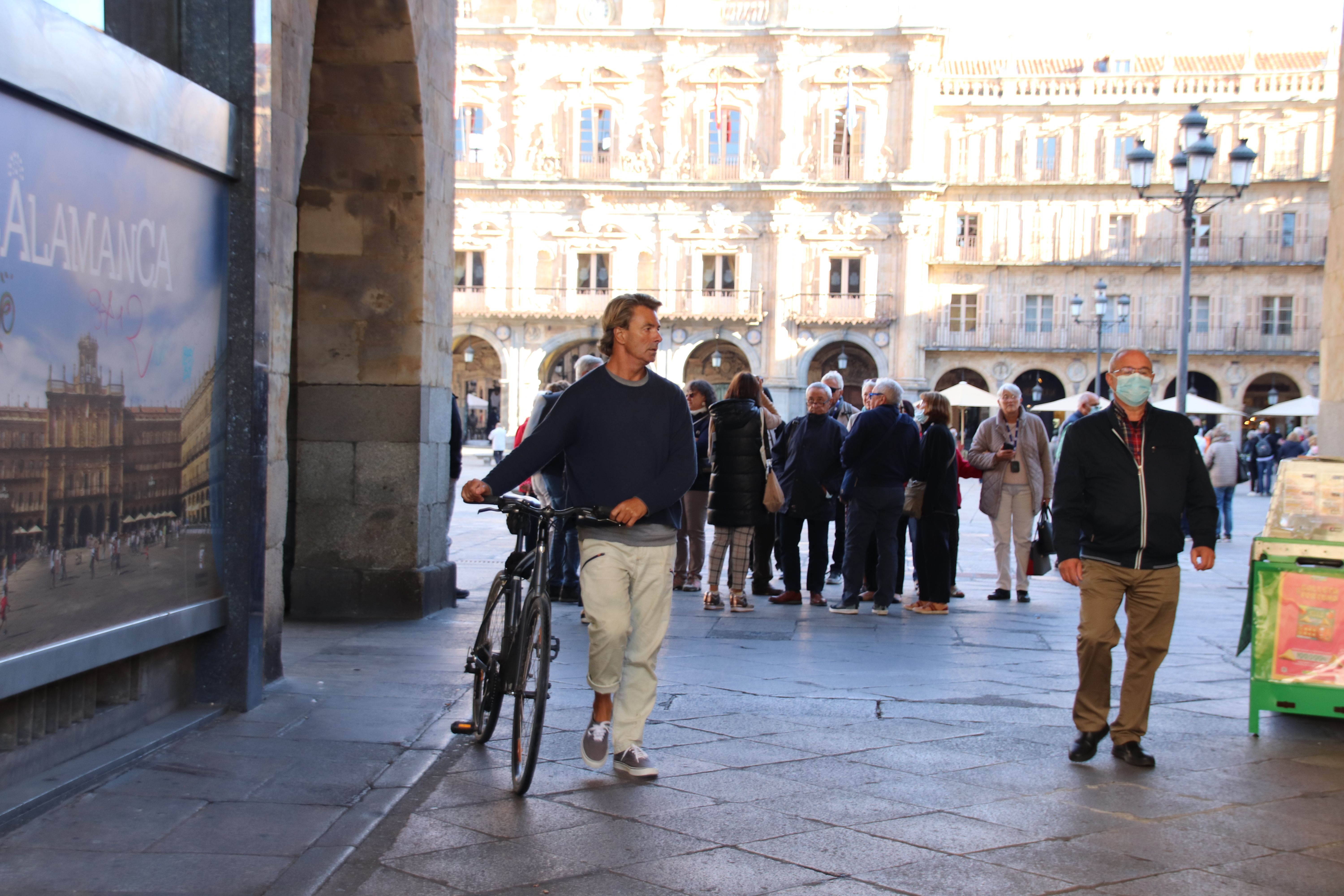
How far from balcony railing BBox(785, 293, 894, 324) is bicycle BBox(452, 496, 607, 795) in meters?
36.1

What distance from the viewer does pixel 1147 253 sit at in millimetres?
42531

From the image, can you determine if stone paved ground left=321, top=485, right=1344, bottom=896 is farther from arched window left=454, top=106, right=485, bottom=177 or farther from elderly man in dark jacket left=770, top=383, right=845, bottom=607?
arched window left=454, top=106, right=485, bottom=177

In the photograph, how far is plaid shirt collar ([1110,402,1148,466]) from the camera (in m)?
5.06

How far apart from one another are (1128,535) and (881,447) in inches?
159

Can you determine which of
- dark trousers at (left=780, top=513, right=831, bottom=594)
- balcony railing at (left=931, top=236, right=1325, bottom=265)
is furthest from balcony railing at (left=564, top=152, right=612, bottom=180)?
dark trousers at (left=780, top=513, right=831, bottom=594)

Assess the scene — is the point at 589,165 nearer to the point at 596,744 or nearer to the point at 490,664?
the point at 490,664

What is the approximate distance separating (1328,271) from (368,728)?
17.4ft

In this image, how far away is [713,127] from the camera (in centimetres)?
4066

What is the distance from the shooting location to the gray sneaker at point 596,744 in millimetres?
4602

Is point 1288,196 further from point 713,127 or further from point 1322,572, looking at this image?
point 1322,572

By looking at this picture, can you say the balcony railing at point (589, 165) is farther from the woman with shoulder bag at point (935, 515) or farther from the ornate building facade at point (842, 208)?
the woman with shoulder bag at point (935, 515)

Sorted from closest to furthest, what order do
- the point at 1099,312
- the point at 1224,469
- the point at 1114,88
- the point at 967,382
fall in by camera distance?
the point at 1224,469 < the point at 1099,312 < the point at 967,382 < the point at 1114,88

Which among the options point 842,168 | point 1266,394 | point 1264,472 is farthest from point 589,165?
point 1266,394

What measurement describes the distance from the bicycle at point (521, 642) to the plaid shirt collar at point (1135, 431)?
2078 millimetres
